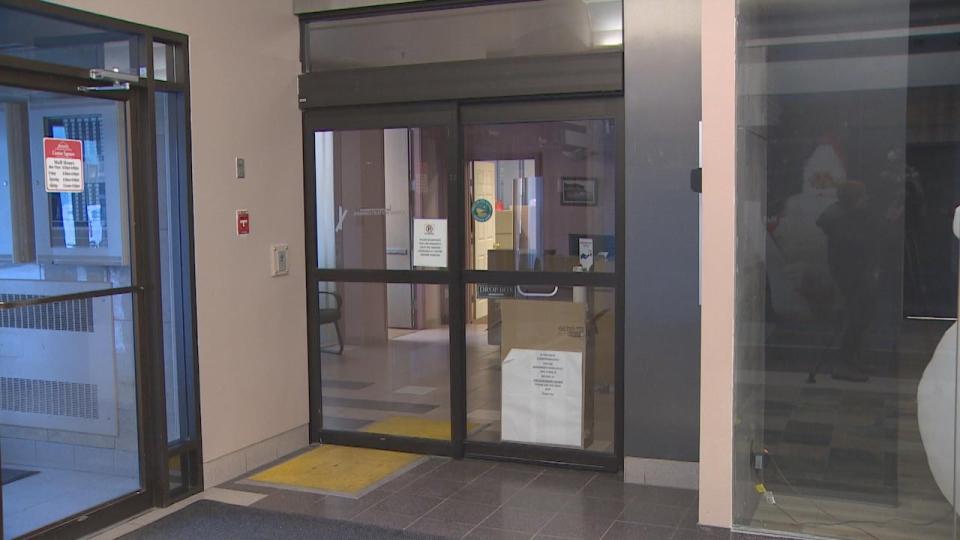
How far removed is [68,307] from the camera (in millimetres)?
4242

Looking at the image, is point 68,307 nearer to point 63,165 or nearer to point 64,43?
point 63,165

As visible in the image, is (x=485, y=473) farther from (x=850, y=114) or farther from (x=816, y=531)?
(x=850, y=114)

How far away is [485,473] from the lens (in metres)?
5.28

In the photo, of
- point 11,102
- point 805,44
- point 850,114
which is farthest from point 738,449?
point 11,102

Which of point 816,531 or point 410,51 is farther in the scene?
point 410,51

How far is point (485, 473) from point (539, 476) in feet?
1.06

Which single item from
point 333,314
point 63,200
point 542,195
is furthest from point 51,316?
point 542,195

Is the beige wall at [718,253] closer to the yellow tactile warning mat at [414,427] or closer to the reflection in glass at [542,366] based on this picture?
the reflection in glass at [542,366]

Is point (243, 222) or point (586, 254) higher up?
point (243, 222)

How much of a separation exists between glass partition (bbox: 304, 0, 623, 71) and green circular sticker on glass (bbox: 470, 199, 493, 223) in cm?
87

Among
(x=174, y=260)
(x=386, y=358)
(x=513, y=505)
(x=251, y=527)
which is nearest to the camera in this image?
(x=251, y=527)

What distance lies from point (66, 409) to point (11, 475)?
400 millimetres

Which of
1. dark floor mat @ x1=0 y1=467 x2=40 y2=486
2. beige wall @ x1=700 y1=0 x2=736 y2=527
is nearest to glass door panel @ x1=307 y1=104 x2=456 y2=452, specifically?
beige wall @ x1=700 y1=0 x2=736 y2=527

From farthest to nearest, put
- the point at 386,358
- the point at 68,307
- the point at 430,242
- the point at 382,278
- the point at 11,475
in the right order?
the point at 386,358, the point at 382,278, the point at 430,242, the point at 68,307, the point at 11,475
